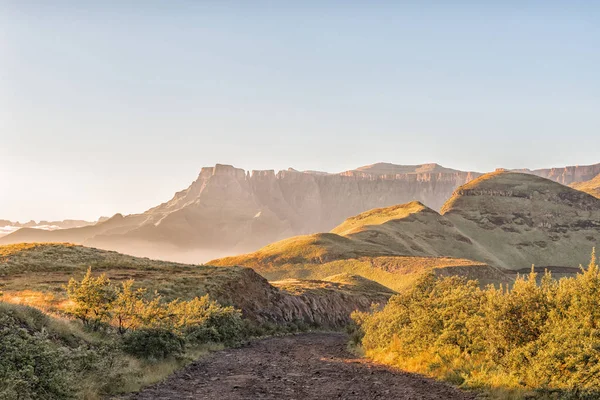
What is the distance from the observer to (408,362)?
2169 centimetres

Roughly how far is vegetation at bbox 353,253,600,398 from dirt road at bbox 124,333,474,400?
143 cm

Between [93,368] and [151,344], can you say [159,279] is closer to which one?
[151,344]

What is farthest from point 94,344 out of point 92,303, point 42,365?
point 42,365

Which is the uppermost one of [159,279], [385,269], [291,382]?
[291,382]

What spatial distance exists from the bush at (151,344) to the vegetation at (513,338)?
10611 mm

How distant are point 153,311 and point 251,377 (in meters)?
8.77

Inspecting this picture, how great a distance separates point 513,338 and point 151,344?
1474cm

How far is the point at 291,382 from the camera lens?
58.5ft

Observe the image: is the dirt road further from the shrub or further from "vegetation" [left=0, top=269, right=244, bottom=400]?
the shrub

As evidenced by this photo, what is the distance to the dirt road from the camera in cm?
1527

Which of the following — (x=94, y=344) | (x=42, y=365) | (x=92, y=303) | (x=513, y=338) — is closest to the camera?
(x=42, y=365)

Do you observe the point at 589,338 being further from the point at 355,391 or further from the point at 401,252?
the point at 401,252

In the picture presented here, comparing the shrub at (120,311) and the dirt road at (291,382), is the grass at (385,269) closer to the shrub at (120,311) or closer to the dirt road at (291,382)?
the shrub at (120,311)

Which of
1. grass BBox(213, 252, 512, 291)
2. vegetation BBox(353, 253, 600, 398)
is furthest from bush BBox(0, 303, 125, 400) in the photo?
grass BBox(213, 252, 512, 291)
